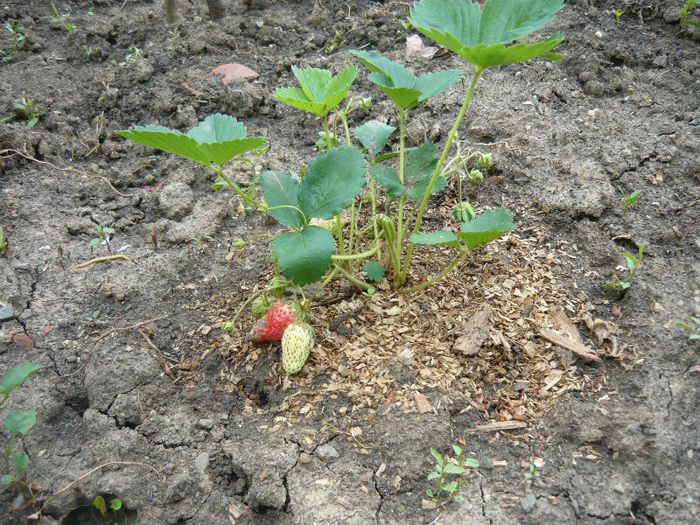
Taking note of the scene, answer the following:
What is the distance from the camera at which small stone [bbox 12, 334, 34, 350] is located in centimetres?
173

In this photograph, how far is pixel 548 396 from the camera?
154 cm

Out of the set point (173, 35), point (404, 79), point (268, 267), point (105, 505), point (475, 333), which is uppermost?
point (404, 79)

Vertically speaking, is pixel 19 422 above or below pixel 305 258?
below

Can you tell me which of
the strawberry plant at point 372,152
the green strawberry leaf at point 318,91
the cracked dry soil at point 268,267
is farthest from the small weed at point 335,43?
the green strawberry leaf at point 318,91

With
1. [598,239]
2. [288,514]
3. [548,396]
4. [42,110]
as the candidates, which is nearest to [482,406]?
[548,396]

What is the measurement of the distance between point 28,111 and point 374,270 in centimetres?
193

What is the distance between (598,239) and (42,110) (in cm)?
257

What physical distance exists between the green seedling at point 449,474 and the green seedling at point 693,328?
0.71 m

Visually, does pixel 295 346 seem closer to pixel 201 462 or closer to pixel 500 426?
pixel 201 462

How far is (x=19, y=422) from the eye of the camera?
136 cm

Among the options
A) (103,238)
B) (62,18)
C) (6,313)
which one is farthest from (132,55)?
(6,313)

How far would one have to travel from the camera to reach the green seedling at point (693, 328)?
4.80 ft

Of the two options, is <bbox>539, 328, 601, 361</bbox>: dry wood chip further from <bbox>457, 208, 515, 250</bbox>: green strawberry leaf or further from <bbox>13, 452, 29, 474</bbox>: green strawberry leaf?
<bbox>13, 452, 29, 474</bbox>: green strawberry leaf

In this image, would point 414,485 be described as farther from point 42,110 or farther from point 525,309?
point 42,110
